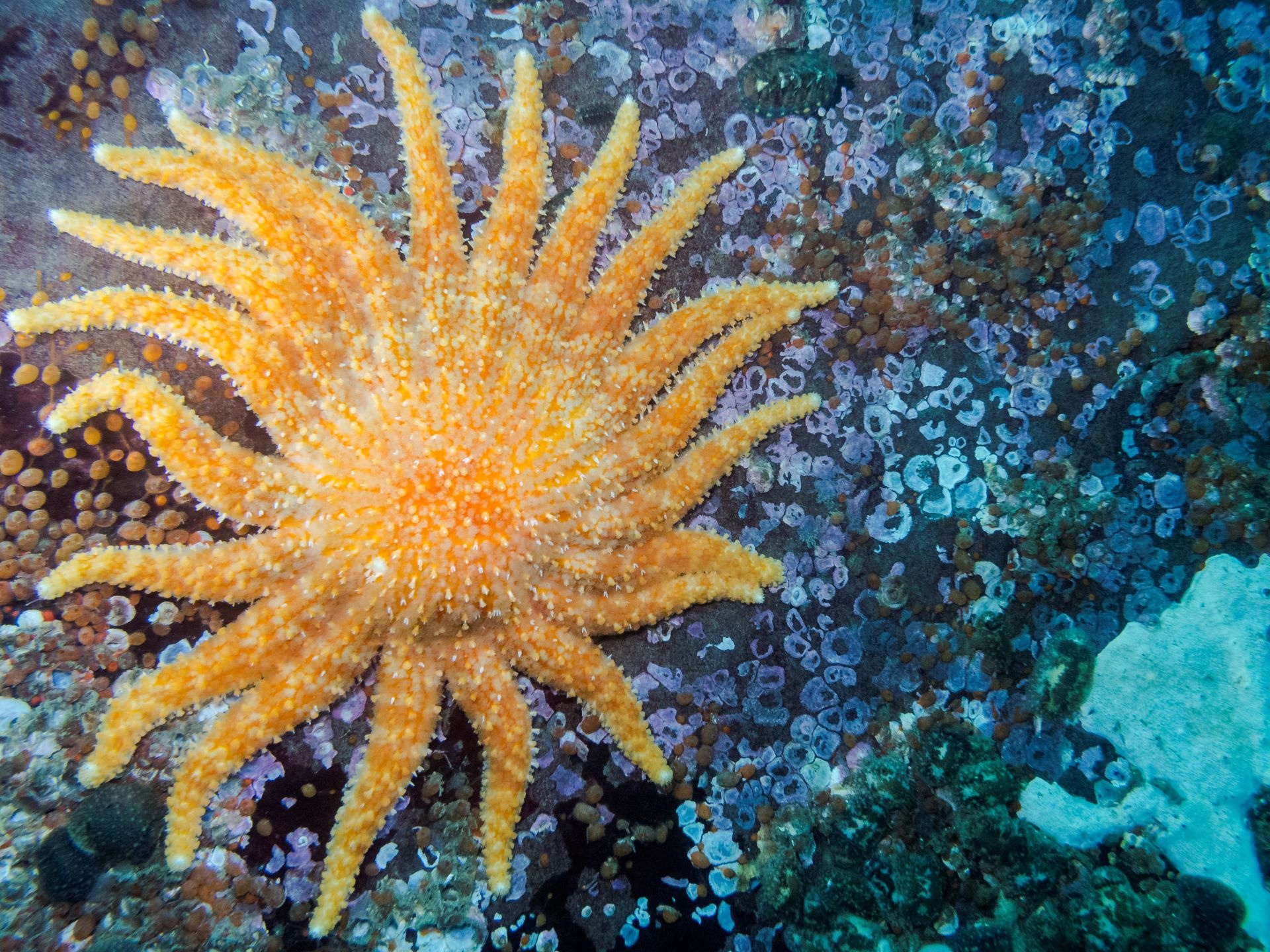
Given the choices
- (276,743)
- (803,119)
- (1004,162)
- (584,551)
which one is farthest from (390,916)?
(1004,162)

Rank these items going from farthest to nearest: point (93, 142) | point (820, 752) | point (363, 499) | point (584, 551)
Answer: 1. point (820, 752)
2. point (93, 142)
3. point (584, 551)
4. point (363, 499)

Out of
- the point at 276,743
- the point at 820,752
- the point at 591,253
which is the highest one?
the point at 591,253

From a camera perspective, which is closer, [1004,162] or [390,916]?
[390,916]

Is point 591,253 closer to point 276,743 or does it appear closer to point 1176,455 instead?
point 276,743

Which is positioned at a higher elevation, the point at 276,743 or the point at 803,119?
the point at 803,119

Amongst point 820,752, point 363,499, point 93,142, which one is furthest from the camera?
point 820,752

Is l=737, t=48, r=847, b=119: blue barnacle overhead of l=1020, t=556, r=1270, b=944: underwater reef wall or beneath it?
overhead

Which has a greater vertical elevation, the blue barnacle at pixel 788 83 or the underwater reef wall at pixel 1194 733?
the blue barnacle at pixel 788 83

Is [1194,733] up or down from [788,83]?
down
